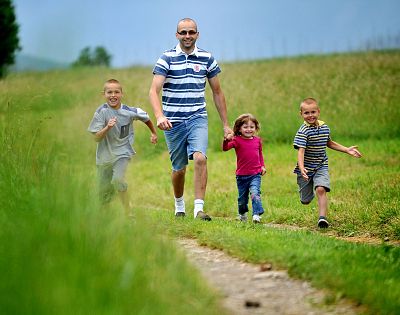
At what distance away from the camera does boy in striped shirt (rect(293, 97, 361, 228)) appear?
1039 centimetres

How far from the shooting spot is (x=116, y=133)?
392 inches

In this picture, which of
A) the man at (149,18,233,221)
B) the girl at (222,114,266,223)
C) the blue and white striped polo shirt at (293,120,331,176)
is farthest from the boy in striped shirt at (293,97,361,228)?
the man at (149,18,233,221)

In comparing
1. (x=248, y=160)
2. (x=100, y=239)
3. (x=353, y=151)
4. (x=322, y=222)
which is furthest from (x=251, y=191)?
(x=100, y=239)

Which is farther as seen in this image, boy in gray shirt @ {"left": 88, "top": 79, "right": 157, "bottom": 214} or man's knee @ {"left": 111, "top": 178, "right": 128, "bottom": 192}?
boy in gray shirt @ {"left": 88, "top": 79, "right": 157, "bottom": 214}

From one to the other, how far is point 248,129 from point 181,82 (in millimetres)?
1308

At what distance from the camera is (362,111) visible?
23.2 meters

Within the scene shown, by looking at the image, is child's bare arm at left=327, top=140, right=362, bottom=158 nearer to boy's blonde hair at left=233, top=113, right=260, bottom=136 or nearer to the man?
boy's blonde hair at left=233, top=113, right=260, bottom=136

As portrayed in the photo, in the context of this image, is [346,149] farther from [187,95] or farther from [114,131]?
[114,131]

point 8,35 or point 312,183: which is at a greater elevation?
point 8,35

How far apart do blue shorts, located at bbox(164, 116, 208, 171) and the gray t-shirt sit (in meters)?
0.50

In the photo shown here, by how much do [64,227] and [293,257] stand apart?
227cm

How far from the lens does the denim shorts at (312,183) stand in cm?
1041

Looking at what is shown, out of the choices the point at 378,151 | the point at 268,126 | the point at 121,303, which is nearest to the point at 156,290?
the point at 121,303

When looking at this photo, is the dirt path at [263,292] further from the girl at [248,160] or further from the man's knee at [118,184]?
the girl at [248,160]
